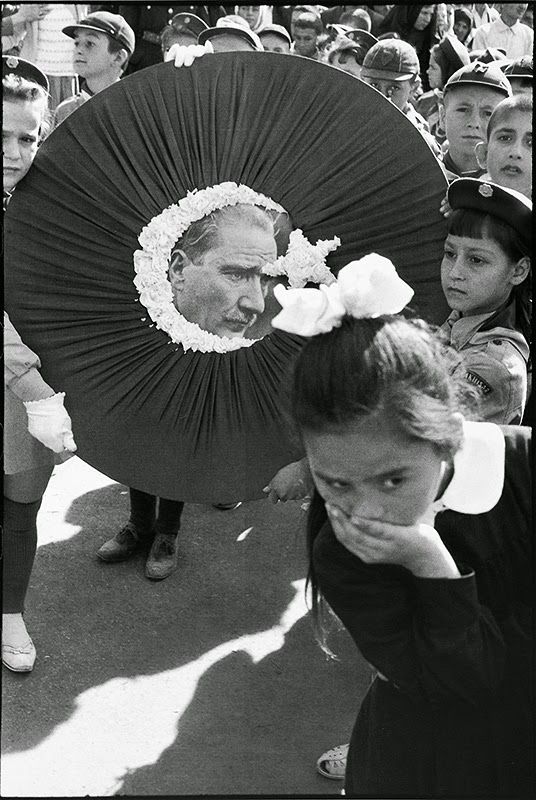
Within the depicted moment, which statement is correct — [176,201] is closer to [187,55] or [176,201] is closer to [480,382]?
[187,55]

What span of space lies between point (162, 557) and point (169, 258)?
117 cm

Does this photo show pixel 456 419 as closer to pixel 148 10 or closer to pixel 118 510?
pixel 118 510

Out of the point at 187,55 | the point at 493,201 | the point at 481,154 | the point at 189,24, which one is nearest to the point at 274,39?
the point at 189,24

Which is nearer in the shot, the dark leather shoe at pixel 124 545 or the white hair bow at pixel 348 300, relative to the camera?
the white hair bow at pixel 348 300

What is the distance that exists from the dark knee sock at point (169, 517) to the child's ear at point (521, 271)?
1378mm

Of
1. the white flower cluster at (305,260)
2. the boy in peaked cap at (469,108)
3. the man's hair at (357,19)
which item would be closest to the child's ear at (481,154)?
the boy in peaked cap at (469,108)

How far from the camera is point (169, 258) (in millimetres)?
2201

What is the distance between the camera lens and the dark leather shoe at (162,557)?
298 cm

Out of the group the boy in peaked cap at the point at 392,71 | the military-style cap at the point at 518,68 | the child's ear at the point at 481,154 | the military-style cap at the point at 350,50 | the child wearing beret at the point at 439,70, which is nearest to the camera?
the child's ear at the point at 481,154

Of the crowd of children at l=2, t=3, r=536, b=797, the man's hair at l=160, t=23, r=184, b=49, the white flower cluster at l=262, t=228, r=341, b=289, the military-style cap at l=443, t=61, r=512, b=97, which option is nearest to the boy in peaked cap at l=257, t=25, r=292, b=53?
the man's hair at l=160, t=23, r=184, b=49

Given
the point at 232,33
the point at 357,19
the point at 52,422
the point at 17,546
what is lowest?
the point at 17,546

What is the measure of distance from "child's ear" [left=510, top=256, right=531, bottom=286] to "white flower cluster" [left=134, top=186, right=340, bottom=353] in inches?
16.1

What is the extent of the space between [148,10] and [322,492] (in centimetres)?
370

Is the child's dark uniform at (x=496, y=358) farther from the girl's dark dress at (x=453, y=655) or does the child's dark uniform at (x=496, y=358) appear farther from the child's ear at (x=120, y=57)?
the child's ear at (x=120, y=57)
